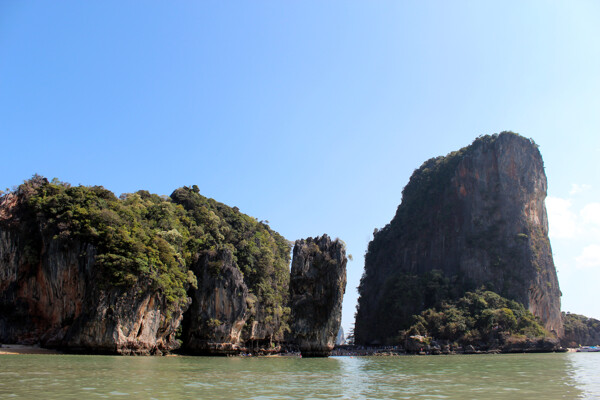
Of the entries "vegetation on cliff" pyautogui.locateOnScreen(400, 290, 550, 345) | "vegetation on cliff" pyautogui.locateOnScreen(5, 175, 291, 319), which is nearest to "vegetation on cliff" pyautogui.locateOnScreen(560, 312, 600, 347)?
"vegetation on cliff" pyautogui.locateOnScreen(400, 290, 550, 345)

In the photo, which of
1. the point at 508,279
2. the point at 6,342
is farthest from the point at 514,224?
the point at 6,342

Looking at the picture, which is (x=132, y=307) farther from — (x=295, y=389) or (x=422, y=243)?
(x=422, y=243)

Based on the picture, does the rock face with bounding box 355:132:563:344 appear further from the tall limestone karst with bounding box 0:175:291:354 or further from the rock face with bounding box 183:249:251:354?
the tall limestone karst with bounding box 0:175:291:354

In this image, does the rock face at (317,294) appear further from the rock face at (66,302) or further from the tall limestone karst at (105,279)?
the rock face at (66,302)

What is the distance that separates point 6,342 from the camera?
38344mm

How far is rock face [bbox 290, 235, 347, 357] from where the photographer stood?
45125 mm

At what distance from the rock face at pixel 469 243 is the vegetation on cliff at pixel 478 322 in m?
4.44

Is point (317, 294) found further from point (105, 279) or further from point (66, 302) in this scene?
point (66, 302)

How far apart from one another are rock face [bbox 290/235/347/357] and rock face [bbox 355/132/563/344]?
33258mm

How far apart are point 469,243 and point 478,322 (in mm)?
19274

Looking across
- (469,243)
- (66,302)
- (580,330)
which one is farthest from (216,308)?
(580,330)

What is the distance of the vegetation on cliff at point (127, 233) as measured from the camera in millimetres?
38625

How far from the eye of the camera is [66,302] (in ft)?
129

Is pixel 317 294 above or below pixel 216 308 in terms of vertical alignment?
above
